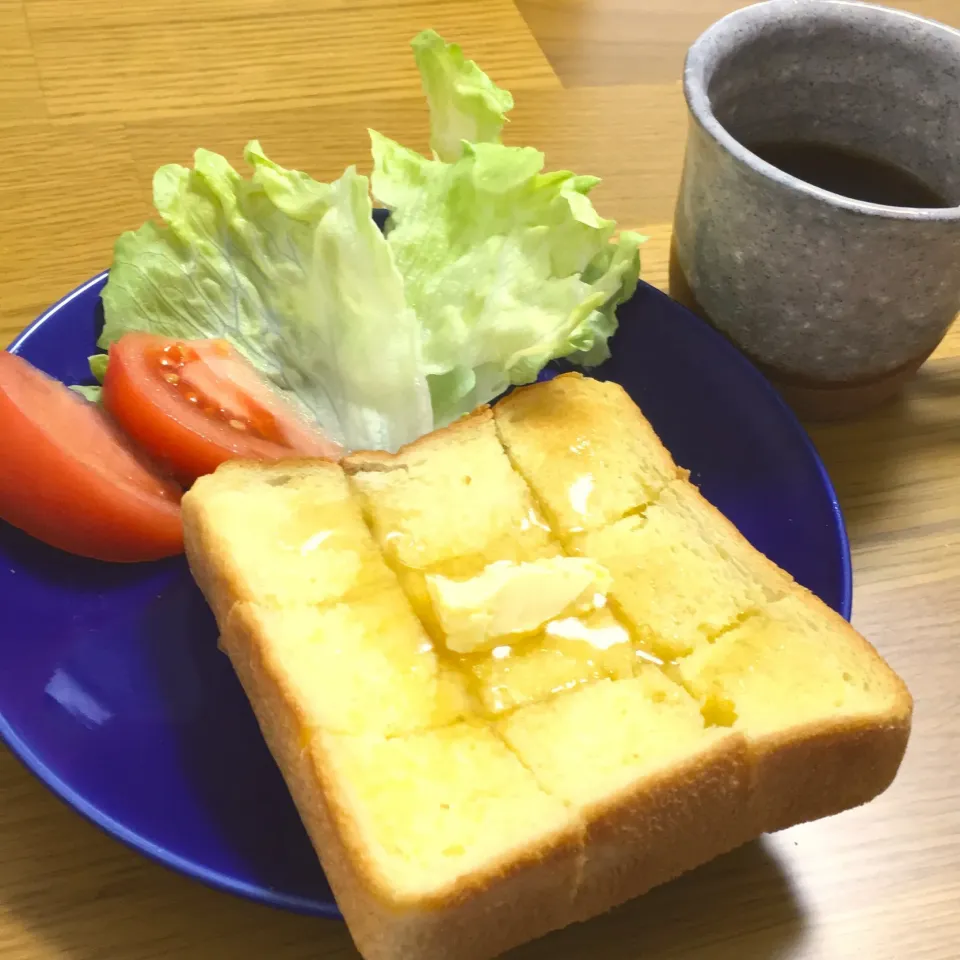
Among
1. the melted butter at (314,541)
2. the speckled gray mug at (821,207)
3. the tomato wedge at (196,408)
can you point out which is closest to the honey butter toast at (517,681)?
the melted butter at (314,541)

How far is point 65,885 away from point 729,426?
102 cm

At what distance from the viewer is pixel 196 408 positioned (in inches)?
53.9

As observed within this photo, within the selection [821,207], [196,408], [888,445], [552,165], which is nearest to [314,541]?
[196,408]

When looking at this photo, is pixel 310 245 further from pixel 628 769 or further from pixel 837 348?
pixel 628 769

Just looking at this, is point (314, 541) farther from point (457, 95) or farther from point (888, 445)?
point (888, 445)

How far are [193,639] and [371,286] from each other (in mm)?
571

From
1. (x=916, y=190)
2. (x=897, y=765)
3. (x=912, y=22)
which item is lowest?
(x=897, y=765)

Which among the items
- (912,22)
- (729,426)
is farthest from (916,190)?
(729,426)

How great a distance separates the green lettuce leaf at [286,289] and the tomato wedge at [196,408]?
6 centimetres

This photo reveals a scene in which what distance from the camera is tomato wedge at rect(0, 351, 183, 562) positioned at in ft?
4.05

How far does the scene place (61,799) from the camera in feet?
3.35

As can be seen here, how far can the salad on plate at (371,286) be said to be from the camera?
1462mm

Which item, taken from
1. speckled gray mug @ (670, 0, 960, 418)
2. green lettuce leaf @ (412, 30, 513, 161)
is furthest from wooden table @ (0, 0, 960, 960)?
green lettuce leaf @ (412, 30, 513, 161)

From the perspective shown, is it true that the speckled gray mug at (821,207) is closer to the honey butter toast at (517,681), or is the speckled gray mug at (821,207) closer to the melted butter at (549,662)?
the honey butter toast at (517,681)
